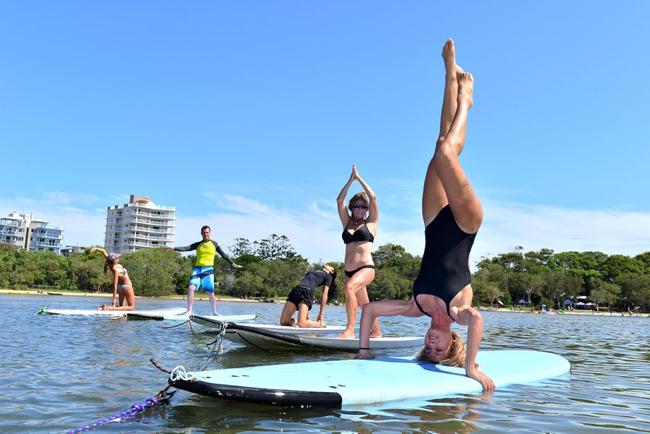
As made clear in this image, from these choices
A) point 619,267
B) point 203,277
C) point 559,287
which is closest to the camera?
point 203,277

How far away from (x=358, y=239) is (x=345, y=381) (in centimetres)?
441

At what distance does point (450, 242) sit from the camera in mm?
5801

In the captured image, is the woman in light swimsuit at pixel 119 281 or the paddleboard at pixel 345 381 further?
the woman in light swimsuit at pixel 119 281

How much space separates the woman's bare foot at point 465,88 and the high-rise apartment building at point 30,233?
560ft

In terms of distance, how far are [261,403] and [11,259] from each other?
71.4m

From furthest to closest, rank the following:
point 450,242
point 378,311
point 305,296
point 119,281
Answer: point 119,281, point 305,296, point 378,311, point 450,242

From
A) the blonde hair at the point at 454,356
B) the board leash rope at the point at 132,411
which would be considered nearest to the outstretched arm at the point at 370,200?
the blonde hair at the point at 454,356

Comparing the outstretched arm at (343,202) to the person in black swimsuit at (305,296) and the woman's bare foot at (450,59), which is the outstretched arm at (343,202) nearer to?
the person in black swimsuit at (305,296)

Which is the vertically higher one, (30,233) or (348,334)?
(30,233)

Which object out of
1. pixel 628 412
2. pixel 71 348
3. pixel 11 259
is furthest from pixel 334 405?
pixel 11 259

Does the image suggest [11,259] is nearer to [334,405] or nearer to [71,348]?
[71,348]

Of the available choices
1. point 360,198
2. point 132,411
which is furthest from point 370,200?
point 132,411

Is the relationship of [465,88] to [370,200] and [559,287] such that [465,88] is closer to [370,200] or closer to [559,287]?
[370,200]

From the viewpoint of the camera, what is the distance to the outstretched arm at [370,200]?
9156 millimetres
